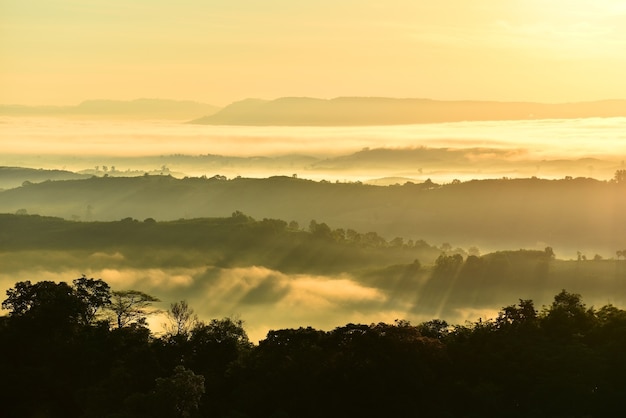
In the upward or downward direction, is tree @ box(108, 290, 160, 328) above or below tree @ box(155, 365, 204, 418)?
above

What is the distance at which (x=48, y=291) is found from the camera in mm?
132250

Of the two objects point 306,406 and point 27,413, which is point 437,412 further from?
point 27,413

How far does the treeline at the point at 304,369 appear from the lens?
11194cm

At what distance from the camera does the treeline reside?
11194 cm

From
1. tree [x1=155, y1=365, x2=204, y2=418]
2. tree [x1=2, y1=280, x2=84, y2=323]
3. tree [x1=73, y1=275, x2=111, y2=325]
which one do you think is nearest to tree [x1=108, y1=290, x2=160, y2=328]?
tree [x1=73, y1=275, x2=111, y2=325]

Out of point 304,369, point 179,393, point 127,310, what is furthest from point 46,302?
point 304,369

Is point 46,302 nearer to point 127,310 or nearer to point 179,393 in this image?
point 127,310

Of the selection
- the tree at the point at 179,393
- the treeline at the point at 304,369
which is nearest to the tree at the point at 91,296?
the treeline at the point at 304,369

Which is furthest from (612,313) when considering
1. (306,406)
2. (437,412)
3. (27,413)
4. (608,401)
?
(27,413)

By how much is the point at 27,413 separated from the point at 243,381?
24150 mm

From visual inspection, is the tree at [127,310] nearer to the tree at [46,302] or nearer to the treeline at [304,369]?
the tree at [46,302]

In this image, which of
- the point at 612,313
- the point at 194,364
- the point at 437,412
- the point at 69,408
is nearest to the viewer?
the point at 437,412

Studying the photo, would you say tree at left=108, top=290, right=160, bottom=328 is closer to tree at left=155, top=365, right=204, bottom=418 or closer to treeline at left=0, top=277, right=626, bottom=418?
treeline at left=0, top=277, right=626, bottom=418

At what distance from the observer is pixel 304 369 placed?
382ft
